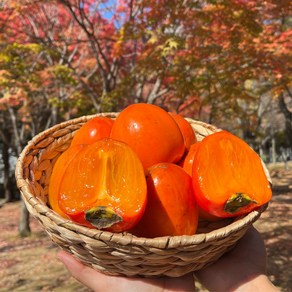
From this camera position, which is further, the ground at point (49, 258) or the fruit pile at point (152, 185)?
the ground at point (49, 258)

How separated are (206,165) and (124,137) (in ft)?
1.19

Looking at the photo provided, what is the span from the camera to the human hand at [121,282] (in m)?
1.30

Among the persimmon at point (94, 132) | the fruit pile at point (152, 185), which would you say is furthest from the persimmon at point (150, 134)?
the persimmon at point (94, 132)

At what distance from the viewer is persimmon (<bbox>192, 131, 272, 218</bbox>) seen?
4.04ft

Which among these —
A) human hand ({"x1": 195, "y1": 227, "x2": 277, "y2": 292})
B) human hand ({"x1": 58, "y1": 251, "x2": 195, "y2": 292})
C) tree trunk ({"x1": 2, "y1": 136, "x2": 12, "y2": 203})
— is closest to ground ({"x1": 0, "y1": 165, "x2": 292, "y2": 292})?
human hand ({"x1": 195, "y1": 227, "x2": 277, "y2": 292})

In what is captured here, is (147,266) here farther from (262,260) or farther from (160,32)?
(160,32)

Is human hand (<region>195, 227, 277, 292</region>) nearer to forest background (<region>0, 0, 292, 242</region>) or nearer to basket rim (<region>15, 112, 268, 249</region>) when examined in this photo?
basket rim (<region>15, 112, 268, 249</region>)

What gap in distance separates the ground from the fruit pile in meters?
3.62

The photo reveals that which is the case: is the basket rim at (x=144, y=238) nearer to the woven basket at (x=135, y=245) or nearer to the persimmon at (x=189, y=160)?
the woven basket at (x=135, y=245)

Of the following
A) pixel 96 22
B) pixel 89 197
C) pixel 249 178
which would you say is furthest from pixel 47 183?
pixel 96 22

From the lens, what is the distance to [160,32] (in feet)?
16.8

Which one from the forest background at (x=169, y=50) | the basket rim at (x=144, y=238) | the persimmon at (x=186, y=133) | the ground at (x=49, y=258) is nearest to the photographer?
the basket rim at (x=144, y=238)

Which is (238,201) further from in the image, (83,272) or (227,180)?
(83,272)

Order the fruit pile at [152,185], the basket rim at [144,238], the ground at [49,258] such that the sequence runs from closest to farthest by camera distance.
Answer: the basket rim at [144,238] < the fruit pile at [152,185] < the ground at [49,258]
